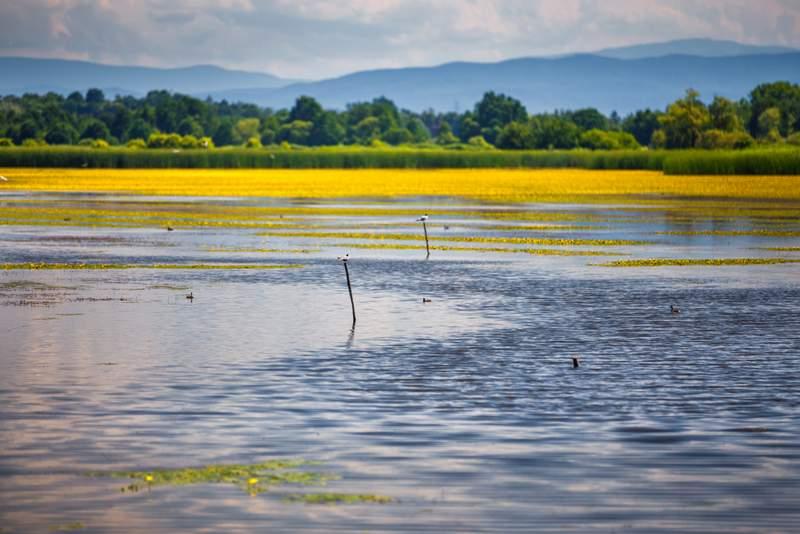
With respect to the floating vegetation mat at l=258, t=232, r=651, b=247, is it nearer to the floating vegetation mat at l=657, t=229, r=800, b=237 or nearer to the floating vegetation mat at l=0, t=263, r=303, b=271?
the floating vegetation mat at l=657, t=229, r=800, b=237

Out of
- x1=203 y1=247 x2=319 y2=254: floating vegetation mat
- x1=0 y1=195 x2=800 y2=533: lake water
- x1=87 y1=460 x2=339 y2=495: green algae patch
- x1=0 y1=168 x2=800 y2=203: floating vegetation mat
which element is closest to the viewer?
x1=0 y1=195 x2=800 y2=533: lake water

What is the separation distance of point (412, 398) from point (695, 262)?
26427 millimetres

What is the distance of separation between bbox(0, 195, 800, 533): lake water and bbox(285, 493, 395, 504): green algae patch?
0.15 meters

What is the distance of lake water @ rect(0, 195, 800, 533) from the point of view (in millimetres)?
13531

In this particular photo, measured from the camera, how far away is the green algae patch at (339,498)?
13.7 metres

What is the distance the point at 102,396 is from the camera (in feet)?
63.9

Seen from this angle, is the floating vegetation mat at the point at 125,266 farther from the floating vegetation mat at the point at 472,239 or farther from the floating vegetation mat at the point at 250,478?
the floating vegetation mat at the point at 250,478

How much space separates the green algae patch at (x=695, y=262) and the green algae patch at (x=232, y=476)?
2896 centimetres

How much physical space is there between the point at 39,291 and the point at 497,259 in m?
16.3

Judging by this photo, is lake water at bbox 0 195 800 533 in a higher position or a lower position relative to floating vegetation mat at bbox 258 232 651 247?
higher

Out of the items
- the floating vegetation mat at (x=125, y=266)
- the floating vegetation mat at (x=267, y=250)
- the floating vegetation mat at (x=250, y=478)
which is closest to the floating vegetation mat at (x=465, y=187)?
→ the floating vegetation mat at (x=267, y=250)

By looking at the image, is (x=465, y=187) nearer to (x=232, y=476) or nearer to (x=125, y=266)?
(x=125, y=266)

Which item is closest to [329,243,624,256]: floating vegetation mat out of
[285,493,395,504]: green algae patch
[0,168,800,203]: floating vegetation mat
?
[285,493,395,504]: green algae patch

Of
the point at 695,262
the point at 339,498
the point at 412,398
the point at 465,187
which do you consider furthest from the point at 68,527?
the point at 465,187
